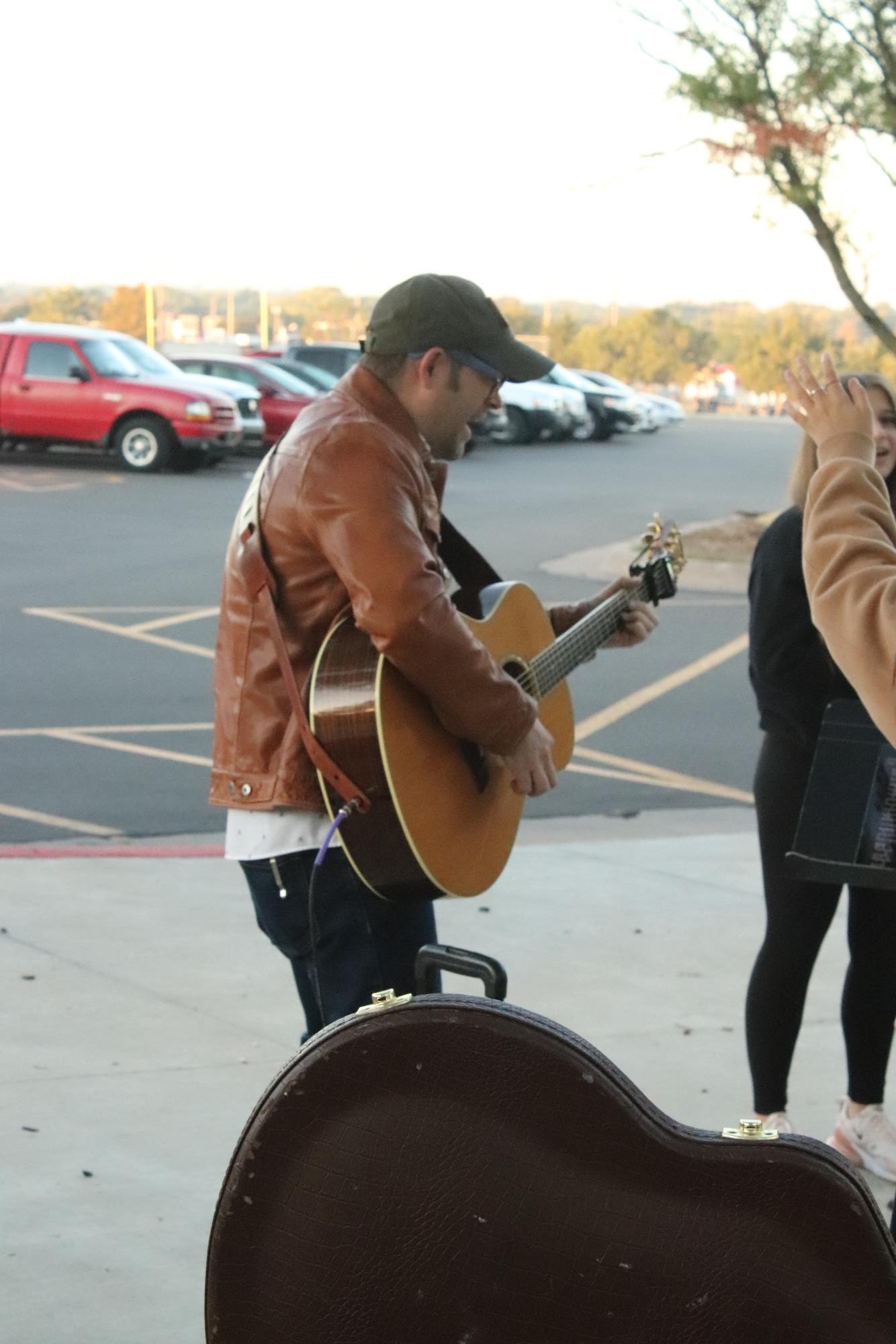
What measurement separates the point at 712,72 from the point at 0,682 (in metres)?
9.73

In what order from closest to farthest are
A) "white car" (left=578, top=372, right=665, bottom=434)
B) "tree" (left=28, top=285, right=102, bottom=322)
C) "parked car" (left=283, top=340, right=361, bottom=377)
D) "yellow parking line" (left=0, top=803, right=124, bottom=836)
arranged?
"yellow parking line" (left=0, top=803, right=124, bottom=836)
"parked car" (left=283, top=340, right=361, bottom=377)
"white car" (left=578, top=372, right=665, bottom=434)
"tree" (left=28, top=285, right=102, bottom=322)

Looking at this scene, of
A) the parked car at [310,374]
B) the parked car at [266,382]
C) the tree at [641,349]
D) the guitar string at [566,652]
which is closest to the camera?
the guitar string at [566,652]

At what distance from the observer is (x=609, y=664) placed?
10.5 meters

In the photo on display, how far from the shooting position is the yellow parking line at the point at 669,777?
7.71m

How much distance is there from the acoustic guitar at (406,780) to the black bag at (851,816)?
23.1 inches

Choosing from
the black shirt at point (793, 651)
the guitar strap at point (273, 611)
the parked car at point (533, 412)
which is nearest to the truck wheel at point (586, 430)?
the parked car at point (533, 412)

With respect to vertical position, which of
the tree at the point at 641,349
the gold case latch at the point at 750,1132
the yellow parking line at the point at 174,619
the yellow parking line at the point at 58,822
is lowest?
the yellow parking line at the point at 58,822

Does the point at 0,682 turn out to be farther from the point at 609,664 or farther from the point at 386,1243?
the point at 386,1243

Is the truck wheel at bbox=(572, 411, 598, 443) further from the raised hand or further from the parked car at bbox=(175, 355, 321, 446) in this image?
the raised hand

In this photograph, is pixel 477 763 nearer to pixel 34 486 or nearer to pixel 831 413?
pixel 831 413

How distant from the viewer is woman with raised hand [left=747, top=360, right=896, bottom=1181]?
365 centimetres

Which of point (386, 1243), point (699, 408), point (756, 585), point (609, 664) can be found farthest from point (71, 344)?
point (699, 408)

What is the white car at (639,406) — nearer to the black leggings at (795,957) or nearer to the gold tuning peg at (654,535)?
the gold tuning peg at (654,535)

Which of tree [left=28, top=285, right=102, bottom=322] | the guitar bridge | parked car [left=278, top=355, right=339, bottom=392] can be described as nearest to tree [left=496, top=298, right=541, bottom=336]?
tree [left=28, top=285, right=102, bottom=322]
